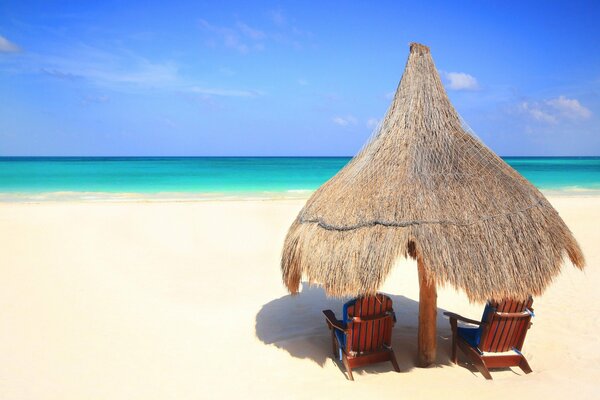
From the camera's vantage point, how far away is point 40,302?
→ 6.84 meters

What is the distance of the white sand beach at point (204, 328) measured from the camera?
452cm

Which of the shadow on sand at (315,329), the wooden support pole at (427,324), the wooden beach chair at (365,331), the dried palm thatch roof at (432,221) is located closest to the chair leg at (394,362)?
the wooden beach chair at (365,331)

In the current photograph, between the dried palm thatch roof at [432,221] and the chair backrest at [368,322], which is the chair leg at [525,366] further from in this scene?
the chair backrest at [368,322]

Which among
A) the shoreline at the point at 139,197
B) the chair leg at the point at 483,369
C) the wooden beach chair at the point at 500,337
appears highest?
the wooden beach chair at the point at 500,337

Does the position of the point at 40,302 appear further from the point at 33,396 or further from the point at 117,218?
the point at 117,218

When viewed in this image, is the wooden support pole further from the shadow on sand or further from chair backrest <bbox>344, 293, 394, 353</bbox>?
chair backrest <bbox>344, 293, 394, 353</bbox>

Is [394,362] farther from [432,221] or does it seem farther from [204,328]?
[204,328]

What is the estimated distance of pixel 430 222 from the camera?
4145mm

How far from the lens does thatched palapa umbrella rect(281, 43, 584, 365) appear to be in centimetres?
406

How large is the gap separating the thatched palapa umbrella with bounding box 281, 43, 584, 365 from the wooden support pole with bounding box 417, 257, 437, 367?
0.01 m

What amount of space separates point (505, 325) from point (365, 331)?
1450 millimetres

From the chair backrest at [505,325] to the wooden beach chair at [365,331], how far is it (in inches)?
39.0

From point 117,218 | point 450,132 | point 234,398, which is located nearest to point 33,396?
point 234,398

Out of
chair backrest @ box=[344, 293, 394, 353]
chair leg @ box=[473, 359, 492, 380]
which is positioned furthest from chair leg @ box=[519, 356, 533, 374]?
chair backrest @ box=[344, 293, 394, 353]
